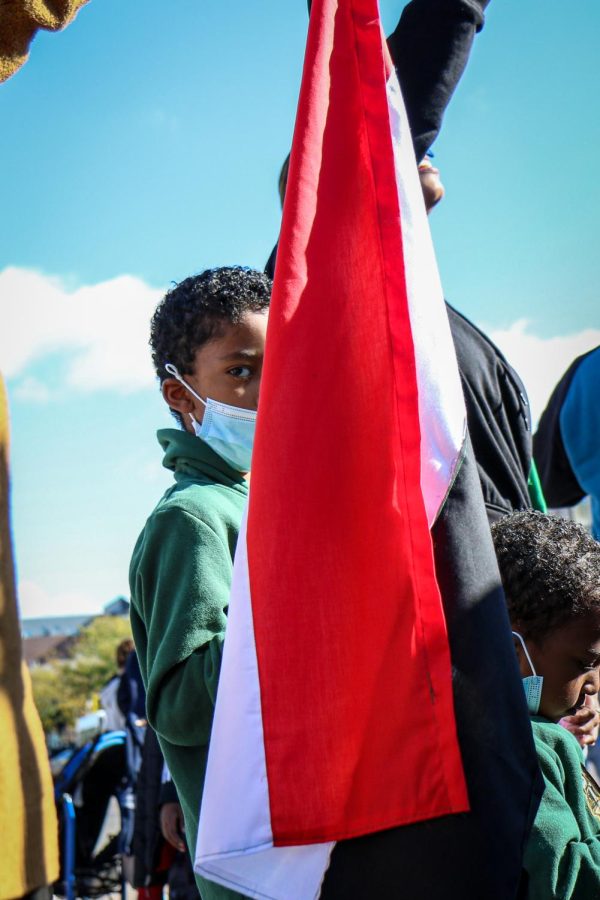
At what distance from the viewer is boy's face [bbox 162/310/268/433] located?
7.95 feet

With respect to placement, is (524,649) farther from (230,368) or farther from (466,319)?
(466,319)

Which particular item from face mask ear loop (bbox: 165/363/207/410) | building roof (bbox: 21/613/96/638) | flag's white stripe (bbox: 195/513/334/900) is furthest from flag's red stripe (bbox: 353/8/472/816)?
building roof (bbox: 21/613/96/638)

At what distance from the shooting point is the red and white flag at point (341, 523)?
1.60m

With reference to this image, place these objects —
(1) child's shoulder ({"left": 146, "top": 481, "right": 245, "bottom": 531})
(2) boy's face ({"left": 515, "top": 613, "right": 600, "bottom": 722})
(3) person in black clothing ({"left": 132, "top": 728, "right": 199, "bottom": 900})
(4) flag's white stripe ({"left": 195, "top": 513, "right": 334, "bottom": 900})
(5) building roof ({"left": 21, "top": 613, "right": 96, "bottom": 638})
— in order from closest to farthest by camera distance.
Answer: (4) flag's white stripe ({"left": 195, "top": 513, "right": 334, "bottom": 900})
(1) child's shoulder ({"left": 146, "top": 481, "right": 245, "bottom": 531})
(2) boy's face ({"left": 515, "top": 613, "right": 600, "bottom": 722})
(3) person in black clothing ({"left": 132, "top": 728, "right": 199, "bottom": 900})
(5) building roof ({"left": 21, "top": 613, "right": 96, "bottom": 638})

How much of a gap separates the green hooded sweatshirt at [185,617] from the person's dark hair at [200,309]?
457mm

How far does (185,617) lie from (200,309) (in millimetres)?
954

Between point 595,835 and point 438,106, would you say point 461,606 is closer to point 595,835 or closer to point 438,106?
point 595,835

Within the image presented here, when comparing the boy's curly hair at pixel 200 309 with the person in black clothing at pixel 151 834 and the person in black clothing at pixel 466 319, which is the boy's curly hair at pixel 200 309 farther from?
the person in black clothing at pixel 151 834

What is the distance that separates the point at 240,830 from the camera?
1592mm

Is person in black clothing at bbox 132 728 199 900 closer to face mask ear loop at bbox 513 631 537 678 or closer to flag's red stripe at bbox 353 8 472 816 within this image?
face mask ear loop at bbox 513 631 537 678

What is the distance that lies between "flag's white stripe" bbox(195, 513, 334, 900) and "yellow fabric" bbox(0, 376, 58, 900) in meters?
0.30

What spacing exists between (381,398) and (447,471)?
0.62 ft

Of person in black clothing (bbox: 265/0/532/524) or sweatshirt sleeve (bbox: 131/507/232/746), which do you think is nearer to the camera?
sweatshirt sleeve (bbox: 131/507/232/746)

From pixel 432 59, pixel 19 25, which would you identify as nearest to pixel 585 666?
pixel 432 59
